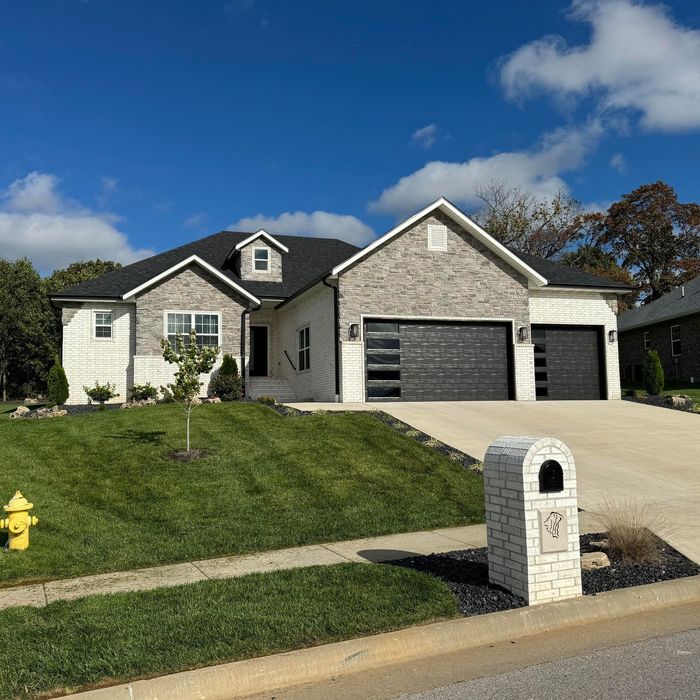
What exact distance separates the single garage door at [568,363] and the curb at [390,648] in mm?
16982

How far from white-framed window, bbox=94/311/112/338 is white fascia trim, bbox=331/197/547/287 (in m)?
8.59

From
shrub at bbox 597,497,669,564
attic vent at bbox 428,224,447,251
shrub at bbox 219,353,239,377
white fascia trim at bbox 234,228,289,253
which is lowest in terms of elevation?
shrub at bbox 597,497,669,564

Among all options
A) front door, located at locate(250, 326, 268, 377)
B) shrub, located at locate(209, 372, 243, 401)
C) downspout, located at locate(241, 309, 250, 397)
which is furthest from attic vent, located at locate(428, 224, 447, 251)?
front door, located at locate(250, 326, 268, 377)

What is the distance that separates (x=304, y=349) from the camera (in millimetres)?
22922

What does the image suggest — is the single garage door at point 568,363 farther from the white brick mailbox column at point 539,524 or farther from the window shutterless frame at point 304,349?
the white brick mailbox column at point 539,524

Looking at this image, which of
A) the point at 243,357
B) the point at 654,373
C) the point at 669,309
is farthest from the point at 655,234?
the point at 243,357

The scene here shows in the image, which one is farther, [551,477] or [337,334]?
[337,334]

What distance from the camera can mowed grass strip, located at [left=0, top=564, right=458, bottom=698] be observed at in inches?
170

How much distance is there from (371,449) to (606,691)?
29.0 feet

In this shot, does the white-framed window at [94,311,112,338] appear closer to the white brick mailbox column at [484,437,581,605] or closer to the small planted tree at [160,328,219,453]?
the small planted tree at [160,328,219,453]

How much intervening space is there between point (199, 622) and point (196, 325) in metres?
17.8

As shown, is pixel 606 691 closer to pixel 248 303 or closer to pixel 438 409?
pixel 438 409

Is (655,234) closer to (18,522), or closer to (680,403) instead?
(680,403)

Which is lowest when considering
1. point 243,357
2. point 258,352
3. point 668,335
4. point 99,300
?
point 243,357
